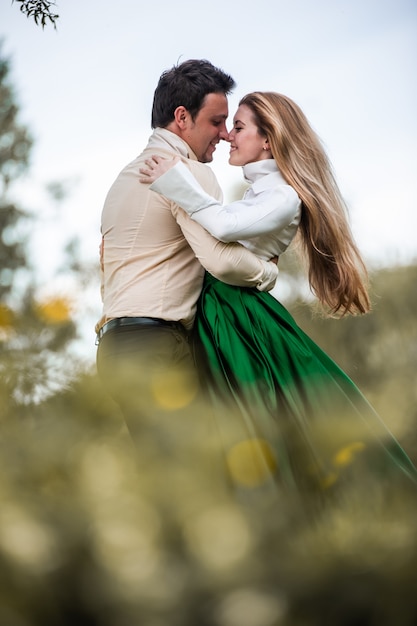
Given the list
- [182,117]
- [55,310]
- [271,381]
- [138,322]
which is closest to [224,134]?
[182,117]

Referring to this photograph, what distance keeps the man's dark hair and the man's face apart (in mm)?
22

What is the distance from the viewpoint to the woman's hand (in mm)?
2576

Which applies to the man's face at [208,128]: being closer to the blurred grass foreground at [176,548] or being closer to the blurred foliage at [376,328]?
the blurred grass foreground at [176,548]

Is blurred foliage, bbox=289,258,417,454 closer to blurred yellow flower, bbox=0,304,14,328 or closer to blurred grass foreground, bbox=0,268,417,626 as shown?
blurred yellow flower, bbox=0,304,14,328

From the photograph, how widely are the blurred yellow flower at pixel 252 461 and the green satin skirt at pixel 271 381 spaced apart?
1 cm

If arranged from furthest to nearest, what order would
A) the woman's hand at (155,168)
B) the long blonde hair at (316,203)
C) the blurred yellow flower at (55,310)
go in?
the blurred yellow flower at (55,310), the long blonde hair at (316,203), the woman's hand at (155,168)

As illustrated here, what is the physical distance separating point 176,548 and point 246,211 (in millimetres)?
1658

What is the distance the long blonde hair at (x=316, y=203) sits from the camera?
2.80 meters

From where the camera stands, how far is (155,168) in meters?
2.61

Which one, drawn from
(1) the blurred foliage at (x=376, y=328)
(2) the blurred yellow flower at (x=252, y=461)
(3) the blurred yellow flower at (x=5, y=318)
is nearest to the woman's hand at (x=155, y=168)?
(2) the blurred yellow flower at (x=252, y=461)

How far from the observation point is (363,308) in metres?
3.02

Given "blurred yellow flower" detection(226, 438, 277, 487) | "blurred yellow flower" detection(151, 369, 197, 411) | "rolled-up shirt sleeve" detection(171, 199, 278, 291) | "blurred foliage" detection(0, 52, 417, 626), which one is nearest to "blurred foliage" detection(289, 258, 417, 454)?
"rolled-up shirt sleeve" detection(171, 199, 278, 291)

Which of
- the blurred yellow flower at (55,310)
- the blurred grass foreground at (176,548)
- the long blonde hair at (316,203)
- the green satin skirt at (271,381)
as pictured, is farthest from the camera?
the blurred yellow flower at (55,310)

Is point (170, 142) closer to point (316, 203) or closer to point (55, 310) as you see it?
point (316, 203)
